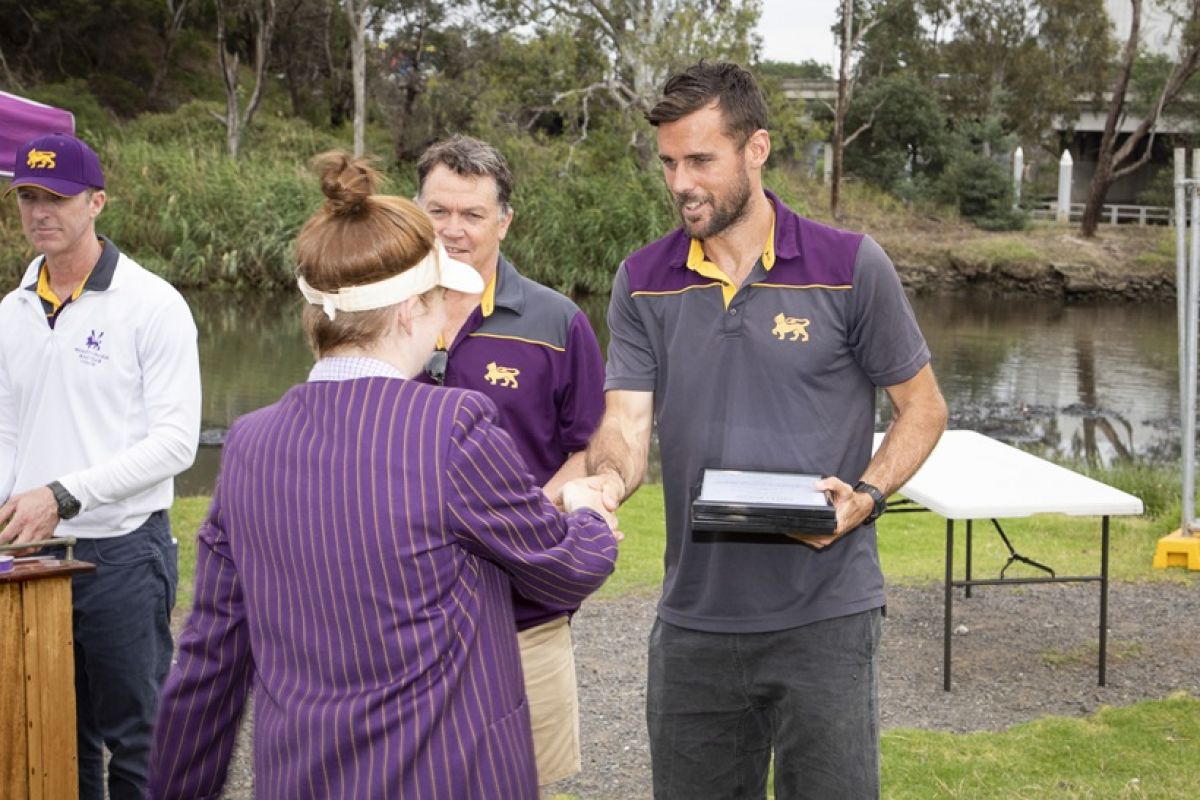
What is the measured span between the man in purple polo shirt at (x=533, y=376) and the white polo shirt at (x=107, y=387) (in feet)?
3.10

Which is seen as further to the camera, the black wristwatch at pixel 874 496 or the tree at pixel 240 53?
the tree at pixel 240 53

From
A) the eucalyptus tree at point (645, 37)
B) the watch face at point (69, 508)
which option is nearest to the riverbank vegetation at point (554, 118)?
the eucalyptus tree at point (645, 37)

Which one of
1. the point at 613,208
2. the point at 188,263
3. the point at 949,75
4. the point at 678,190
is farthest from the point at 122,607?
the point at 949,75

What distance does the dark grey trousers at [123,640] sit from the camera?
13.7ft

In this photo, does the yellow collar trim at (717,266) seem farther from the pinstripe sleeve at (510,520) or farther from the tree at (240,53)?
the tree at (240,53)

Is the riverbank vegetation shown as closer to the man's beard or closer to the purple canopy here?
the purple canopy

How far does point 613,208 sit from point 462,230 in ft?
90.5

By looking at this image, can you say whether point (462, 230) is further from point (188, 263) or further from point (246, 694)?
point (188, 263)

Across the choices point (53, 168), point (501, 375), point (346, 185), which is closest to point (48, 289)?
point (53, 168)

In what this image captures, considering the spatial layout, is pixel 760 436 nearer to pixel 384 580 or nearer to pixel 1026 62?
pixel 384 580

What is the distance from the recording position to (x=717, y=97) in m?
3.36

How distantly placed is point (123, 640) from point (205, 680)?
1.78m

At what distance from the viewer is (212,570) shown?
256 centimetres

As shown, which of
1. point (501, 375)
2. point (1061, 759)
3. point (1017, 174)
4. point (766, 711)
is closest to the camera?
point (766, 711)
